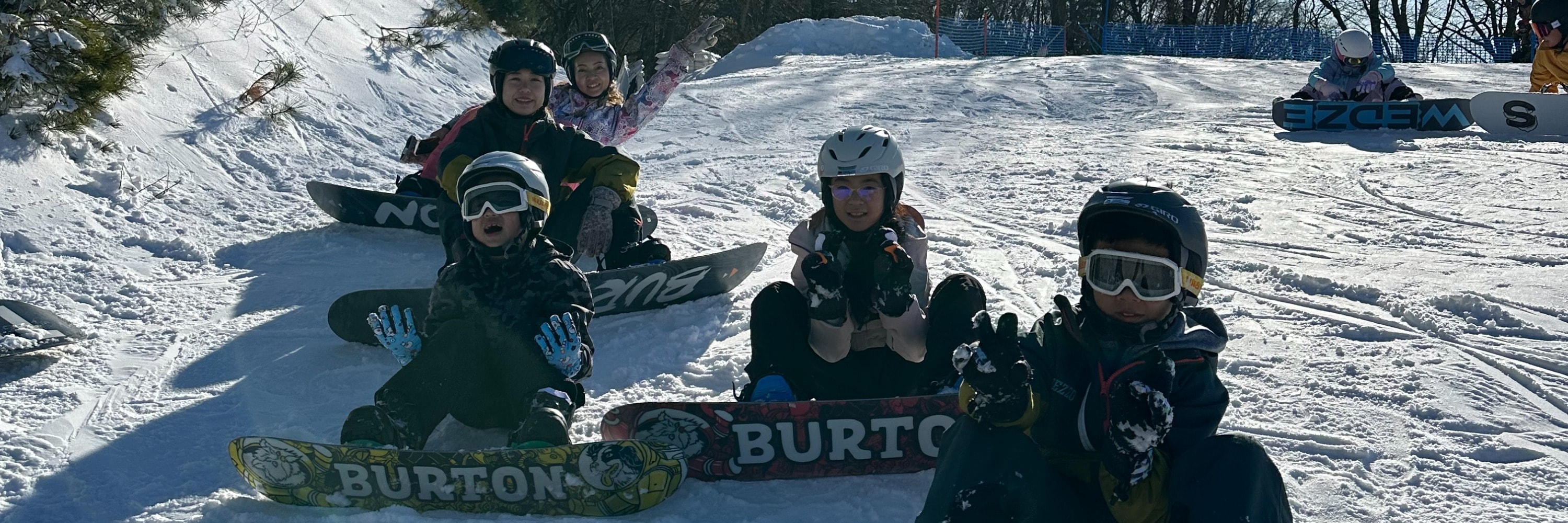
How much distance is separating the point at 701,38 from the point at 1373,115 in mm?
7200

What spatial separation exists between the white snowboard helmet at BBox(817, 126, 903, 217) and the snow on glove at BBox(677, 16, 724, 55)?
134 inches

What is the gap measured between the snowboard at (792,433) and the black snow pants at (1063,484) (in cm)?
68

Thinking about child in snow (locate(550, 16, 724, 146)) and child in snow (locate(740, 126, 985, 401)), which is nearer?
child in snow (locate(740, 126, 985, 401))

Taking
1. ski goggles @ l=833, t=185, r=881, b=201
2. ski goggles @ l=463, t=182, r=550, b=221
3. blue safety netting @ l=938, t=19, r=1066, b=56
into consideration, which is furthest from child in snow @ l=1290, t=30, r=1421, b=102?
blue safety netting @ l=938, t=19, r=1066, b=56

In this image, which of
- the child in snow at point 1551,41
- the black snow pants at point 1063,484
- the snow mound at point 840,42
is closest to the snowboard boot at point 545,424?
the black snow pants at point 1063,484

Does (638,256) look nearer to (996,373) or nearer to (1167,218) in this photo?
(996,373)

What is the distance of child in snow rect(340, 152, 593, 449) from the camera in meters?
3.97

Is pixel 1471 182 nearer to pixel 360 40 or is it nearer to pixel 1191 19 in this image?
pixel 360 40

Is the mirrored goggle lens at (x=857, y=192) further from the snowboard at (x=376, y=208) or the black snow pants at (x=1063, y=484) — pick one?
the snowboard at (x=376, y=208)

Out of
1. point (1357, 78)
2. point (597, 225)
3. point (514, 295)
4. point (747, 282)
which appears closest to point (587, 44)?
point (597, 225)

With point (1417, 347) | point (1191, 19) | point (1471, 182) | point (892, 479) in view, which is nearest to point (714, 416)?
point (892, 479)

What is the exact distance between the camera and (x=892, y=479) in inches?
154

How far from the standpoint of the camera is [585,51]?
23.9 feet

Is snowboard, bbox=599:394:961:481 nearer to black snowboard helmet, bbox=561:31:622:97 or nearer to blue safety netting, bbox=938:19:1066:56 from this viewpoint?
black snowboard helmet, bbox=561:31:622:97
